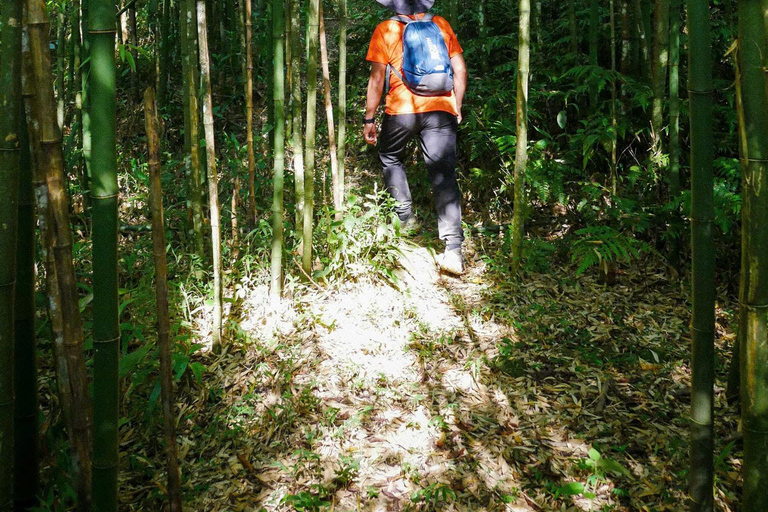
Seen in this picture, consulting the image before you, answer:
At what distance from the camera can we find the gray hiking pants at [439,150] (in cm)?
387

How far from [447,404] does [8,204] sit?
2.00 metres

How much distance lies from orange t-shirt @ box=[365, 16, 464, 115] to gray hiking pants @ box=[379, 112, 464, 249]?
0.17 ft

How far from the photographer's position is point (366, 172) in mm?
5023

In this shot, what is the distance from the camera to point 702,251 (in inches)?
66.1

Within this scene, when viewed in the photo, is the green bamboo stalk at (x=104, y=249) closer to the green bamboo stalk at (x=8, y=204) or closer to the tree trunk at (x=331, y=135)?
the green bamboo stalk at (x=8, y=204)

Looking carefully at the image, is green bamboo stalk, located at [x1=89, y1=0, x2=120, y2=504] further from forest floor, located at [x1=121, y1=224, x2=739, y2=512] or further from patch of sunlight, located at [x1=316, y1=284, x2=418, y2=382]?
patch of sunlight, located at [x1=316, y1=284, x2=418, y2=382]

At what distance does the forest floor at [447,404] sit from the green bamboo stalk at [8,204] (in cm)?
82

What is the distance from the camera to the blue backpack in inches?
146

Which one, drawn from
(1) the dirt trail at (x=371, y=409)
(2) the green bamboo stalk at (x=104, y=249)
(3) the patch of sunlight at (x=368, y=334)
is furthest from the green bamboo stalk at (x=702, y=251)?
(2) the green bamboo stalk at (x=104, y=249)

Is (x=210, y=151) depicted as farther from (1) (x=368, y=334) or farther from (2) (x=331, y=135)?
(1) (x=368, y=334)

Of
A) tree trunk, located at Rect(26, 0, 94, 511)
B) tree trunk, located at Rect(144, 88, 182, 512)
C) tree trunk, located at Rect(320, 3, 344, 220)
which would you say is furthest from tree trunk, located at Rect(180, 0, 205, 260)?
tree trunk, located at Rect(26, 0, 94, 511)

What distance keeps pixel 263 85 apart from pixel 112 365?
201 inches

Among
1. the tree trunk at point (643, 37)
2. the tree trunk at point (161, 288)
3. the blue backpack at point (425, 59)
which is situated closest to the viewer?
the tree trunk at point (161, 288)

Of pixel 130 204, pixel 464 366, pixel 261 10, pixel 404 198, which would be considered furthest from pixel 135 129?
pixel 464 366
